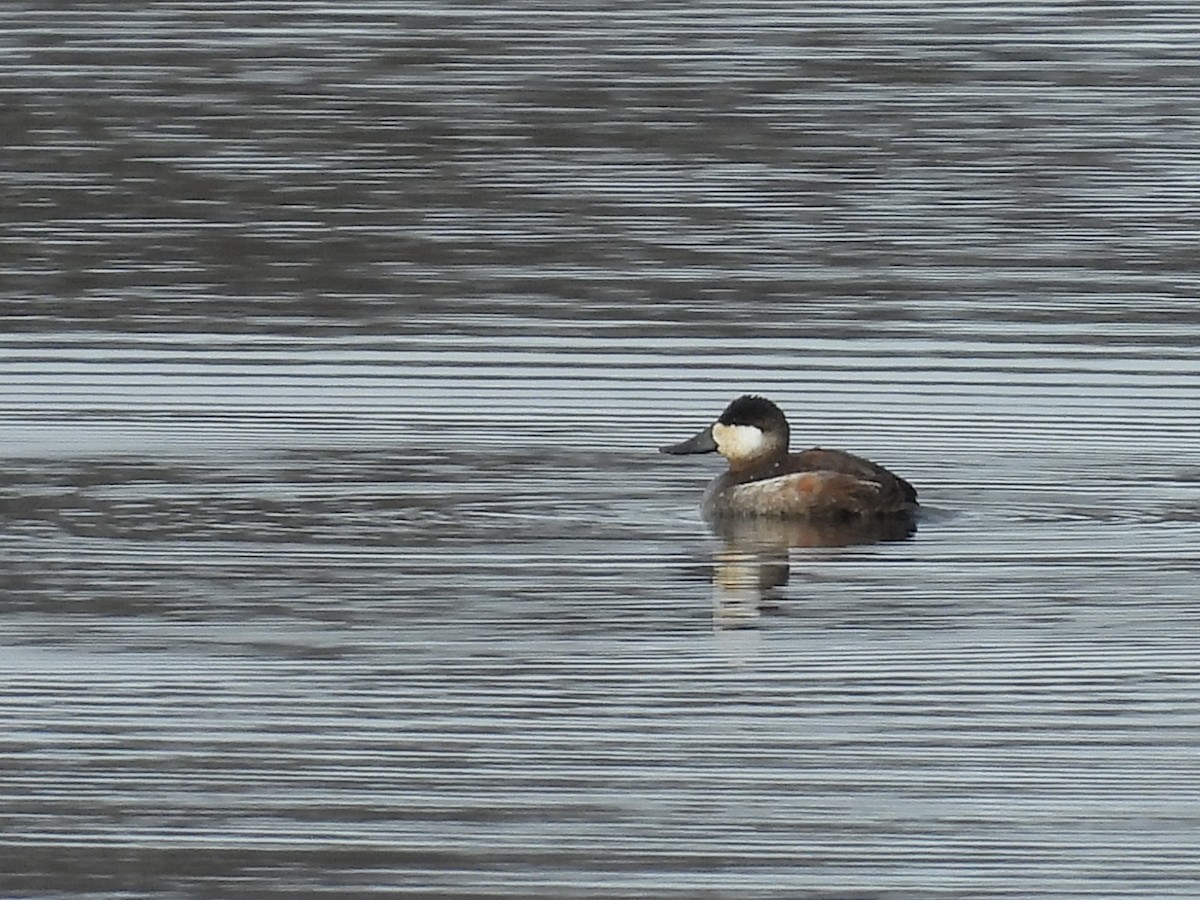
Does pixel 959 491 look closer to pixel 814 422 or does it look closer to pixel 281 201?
pixel 814 422

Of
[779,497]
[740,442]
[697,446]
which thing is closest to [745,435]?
[740,442]

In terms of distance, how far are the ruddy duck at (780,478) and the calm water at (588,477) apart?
20cm

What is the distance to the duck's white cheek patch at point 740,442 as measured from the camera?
12.2 m

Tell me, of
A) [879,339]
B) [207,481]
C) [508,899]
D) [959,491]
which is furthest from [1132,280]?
[508,899]

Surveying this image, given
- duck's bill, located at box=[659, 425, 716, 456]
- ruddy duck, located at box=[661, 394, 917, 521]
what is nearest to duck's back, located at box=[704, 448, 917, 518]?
ruddy duck, located at box=[661, 394, 917, 521]

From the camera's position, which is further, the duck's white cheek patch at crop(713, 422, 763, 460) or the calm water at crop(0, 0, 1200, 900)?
the duck's white cheek patch at crop(713, 422, 763, 460)

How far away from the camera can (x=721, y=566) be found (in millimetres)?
11273

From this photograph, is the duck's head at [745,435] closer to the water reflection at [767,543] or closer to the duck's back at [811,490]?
the duck's back at [811,490]

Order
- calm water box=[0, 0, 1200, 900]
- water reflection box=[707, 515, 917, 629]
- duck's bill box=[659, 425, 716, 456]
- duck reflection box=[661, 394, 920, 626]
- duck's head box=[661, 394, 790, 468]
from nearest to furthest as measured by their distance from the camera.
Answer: calm water box=[0, 0, 1200, 900] → water reflection box=[707, 515, 917, 629] → duck reflection box=[661, 394, 920, 626] → duck's head box=[661, 394, 790, 468] → duck's bill box=[659, 425, 716, 456]

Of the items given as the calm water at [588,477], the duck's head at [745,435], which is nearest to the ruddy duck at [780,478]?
the duck's head at [745,435]

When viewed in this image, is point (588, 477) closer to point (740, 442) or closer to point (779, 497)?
point (740, 442)

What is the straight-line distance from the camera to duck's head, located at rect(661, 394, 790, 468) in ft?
40.0

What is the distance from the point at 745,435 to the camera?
1223 centimetres

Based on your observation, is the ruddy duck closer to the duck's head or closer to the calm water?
the duck's head
